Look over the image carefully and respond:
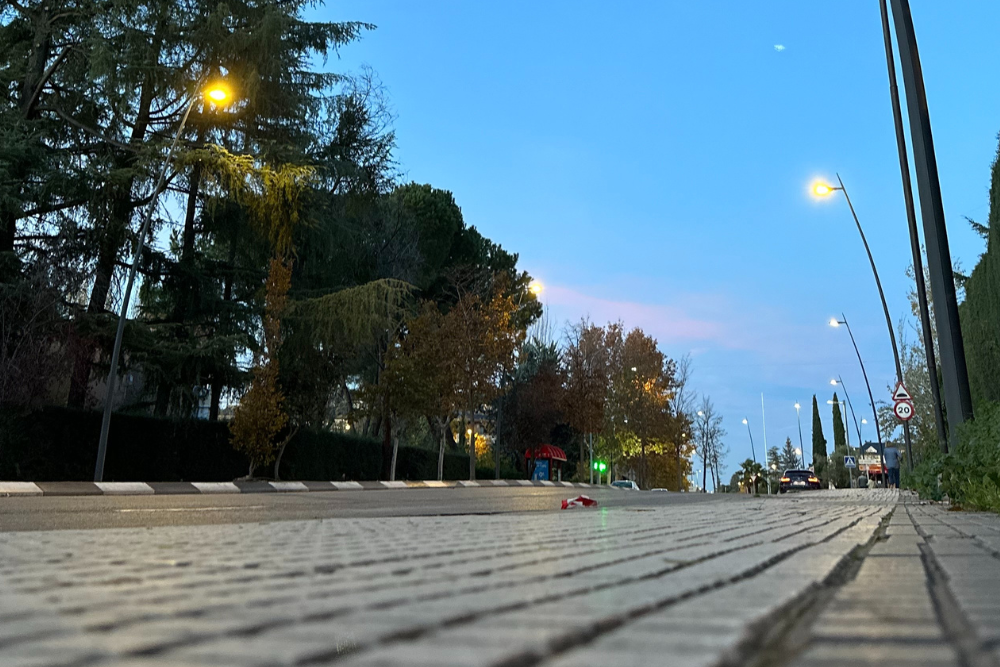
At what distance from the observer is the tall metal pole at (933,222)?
964 centimetres

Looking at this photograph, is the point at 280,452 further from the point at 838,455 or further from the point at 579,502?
the point at 838,455

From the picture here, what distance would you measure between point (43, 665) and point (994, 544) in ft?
9.38

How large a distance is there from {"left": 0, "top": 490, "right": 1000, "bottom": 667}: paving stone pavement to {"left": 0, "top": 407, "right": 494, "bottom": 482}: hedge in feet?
68.2

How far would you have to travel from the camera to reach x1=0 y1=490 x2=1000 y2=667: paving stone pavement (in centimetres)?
87

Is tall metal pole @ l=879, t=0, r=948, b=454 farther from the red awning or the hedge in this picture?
the red awning

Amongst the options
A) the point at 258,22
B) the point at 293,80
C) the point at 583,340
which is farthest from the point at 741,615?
the point at 583,340

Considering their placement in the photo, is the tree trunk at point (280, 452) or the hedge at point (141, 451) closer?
the hedge at point (141, 451)

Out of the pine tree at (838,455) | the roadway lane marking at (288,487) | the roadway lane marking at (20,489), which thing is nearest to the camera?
the roadway lane marking at (20,489)

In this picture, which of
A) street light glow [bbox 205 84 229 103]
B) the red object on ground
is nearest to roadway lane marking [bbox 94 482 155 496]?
the red object on ground

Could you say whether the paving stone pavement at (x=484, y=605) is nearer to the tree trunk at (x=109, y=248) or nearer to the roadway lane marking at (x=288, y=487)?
the roadway lane marking at (x=288, y=487)

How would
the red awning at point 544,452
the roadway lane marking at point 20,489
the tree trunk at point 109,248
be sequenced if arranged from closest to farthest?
the roadway lane marking at point 20,489 → the tree trunk at point 109,248 → the red awning at point 544,452

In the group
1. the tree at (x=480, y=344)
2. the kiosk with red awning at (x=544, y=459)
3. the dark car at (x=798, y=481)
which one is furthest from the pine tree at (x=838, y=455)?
the tree at (x=480, y=344)

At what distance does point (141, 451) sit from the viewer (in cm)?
2398

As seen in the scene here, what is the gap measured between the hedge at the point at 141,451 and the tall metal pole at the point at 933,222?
19.7m
